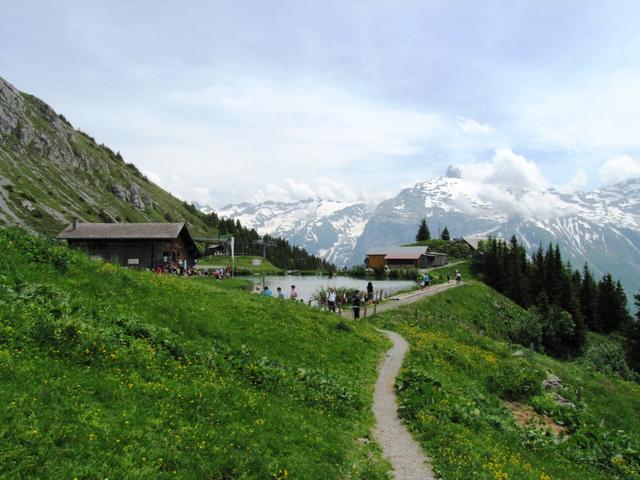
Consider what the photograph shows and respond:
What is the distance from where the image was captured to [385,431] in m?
15.8

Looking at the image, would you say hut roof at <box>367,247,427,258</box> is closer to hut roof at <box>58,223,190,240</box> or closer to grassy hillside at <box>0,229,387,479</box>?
hut roof at <box>58,223,190,240</box>

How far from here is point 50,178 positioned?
145m

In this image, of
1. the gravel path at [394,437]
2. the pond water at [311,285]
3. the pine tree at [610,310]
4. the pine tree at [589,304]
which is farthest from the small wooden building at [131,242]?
the pine tree at [610,310]

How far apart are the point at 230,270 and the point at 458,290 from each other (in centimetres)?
3853

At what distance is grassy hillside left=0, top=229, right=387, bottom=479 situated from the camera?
927 centimetres

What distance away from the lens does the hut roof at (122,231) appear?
63781 mm

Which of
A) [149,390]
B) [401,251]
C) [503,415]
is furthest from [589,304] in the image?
[149,390]

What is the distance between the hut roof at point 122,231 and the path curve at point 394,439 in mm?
49484

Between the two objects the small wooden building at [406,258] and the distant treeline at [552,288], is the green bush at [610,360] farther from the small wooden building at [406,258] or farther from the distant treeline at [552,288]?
the small wooden building at [406,258]

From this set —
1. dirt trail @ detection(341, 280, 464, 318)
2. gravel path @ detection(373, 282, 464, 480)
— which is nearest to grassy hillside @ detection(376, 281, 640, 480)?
gravel path @ detection(373, 282, 464, 480)

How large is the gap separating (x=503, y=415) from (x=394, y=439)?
8406 millimetres

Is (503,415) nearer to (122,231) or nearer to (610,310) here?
(122,231)

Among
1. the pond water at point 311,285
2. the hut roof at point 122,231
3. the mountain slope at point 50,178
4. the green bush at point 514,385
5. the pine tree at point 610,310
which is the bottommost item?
the pine tree at point 610,310

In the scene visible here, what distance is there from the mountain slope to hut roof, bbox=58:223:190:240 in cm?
3284
